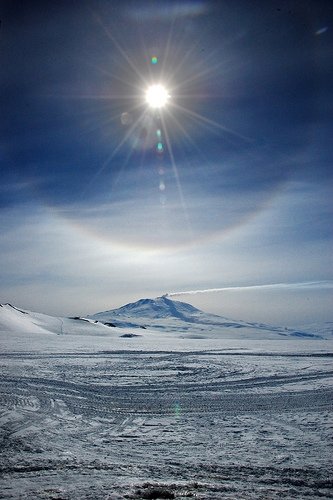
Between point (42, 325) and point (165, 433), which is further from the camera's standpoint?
point (42, 325)

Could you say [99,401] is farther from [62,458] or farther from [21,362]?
[21,362]

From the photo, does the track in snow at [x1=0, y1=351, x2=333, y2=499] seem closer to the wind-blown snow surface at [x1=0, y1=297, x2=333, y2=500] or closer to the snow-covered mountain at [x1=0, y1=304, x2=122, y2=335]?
the wind-blown snow surface at [x1=0, y1=297, x2=333, y2=500]

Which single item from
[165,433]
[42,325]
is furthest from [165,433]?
[42,325]

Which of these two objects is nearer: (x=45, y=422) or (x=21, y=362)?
(x=45, y=422)

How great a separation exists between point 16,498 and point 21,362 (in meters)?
15.7

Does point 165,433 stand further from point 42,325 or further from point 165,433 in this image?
point 42,325

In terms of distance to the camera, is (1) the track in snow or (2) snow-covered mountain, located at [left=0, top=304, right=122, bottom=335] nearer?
(1) the track in snow

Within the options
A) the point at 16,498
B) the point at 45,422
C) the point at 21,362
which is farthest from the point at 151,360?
the point at 16,498

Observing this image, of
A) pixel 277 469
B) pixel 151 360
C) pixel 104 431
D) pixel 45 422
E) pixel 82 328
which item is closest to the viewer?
pixel 277 469

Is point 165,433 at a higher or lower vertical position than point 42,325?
lower

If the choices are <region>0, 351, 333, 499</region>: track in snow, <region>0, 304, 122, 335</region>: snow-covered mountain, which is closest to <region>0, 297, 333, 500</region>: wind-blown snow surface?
<region>0, 351, 333, 499</region>: track in snow

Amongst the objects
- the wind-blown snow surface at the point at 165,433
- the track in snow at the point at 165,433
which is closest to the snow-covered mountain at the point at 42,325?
the wind-blown snow surface at the point at 165,433

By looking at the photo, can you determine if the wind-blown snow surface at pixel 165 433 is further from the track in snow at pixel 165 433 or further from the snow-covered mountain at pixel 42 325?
the snow-covered mountain at pixel 42 325

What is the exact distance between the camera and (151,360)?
71.7ft
